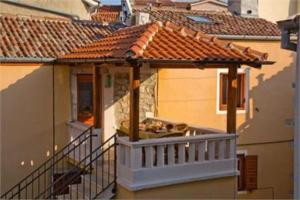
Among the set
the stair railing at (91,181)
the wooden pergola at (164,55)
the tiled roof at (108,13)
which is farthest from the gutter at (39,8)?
the tiled roof at (108,13)

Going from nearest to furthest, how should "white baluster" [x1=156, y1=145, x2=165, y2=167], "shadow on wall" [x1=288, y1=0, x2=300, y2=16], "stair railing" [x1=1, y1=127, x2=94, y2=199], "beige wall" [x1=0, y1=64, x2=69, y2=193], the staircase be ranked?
"white baluster" [x1=156, y1=145, x2=165, y2=167]
the staircase
"stair railing" [x1=1, y1=127, x2=94, y2=199]
"beige wall" [x1=0, y1=64, x2=69, y2=193]
"shadow on wall" [x1=288, y1=0, x2=300, y2=16]

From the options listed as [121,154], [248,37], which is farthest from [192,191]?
[248,37]

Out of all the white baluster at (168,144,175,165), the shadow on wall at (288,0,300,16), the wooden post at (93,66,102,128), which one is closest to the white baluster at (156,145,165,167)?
the white baluster at (168,144,175,165)

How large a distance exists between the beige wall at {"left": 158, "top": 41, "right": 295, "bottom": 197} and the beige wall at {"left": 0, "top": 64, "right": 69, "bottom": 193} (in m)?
3.22

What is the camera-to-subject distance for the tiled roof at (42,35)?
12.1m

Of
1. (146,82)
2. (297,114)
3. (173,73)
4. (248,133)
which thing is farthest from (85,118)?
(297,114)

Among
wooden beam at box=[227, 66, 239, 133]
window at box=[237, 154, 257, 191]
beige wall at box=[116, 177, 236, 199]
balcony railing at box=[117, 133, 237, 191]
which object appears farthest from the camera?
window at box=[237, 154, 257, 191]

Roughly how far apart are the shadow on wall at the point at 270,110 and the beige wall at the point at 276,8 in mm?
4655

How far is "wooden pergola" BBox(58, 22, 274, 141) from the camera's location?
28.7 feet

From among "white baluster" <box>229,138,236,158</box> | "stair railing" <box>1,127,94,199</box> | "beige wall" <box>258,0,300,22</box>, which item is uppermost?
"beige wall" <box>258,0,300,22</box>

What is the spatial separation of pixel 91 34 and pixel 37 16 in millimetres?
2107

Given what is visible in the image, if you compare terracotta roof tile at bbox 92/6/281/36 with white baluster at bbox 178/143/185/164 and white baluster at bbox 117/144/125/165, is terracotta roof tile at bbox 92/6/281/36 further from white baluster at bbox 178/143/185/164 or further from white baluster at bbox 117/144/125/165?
white baluster at bbox 117/144/125/165

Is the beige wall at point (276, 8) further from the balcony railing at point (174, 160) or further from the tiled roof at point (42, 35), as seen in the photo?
the balcony railing at point (174, 160)

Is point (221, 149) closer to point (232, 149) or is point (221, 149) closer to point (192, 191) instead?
point (232, 149)
